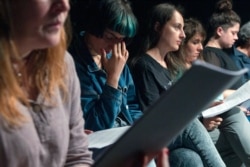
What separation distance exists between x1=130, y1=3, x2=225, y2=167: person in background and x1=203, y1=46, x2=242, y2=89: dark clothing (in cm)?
53

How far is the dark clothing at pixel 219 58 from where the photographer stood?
3641 millimetres

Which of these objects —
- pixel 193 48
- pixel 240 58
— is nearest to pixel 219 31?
pixel 240 58

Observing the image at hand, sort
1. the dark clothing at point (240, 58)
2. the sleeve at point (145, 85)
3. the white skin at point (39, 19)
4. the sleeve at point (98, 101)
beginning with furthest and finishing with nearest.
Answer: the dark clothing at point (240, 58) → the sleeve at point (145, 85) → the sleeve at point (98, 101) → the white skin at point (39, 19)

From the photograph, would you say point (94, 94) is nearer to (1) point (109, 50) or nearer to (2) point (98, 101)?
(2) point (98, 101)

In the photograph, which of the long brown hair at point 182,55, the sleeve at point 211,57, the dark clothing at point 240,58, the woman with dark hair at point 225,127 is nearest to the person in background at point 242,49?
the dark clothing at point 240,58

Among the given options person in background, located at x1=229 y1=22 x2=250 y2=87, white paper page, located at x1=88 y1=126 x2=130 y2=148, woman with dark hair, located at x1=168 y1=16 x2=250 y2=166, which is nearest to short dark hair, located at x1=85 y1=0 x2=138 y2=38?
white paper page, located at x1=88 y1=126 x2=130 y2=148

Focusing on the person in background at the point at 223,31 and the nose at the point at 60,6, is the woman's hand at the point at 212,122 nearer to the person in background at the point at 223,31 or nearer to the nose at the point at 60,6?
the person in background at the point at 223,31

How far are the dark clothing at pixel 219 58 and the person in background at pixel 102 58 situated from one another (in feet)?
4.23

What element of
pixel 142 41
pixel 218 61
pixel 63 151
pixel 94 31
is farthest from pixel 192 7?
pixel 63 151

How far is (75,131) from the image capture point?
4.60 ft

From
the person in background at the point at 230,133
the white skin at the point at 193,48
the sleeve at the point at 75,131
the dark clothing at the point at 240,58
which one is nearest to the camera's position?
the sleeve at the point at 75,131

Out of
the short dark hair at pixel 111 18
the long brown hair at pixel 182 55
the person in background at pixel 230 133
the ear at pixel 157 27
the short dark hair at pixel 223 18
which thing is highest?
the short dark hair at pixel 111 18

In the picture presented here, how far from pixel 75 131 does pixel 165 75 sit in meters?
1.60

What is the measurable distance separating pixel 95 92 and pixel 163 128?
47.3 inches
